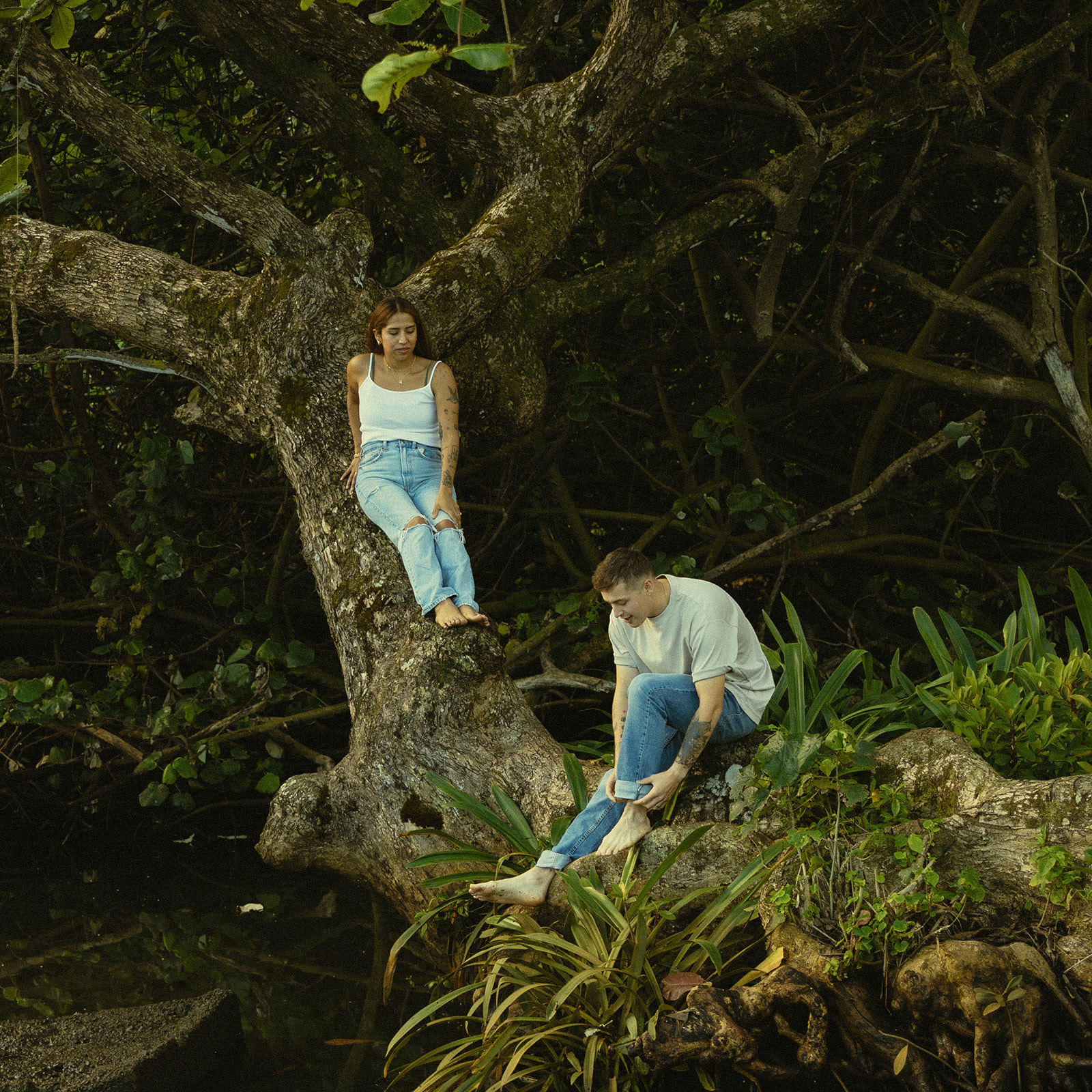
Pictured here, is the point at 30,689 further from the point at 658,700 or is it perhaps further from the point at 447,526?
the point at 658,700

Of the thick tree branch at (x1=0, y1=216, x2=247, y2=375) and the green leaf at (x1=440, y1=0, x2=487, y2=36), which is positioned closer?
the green leaf at (x1=440, y1=0, x2=487, y2=36)

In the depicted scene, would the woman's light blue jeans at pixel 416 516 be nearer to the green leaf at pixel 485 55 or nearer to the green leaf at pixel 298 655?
the green leaf at pixel 298 655

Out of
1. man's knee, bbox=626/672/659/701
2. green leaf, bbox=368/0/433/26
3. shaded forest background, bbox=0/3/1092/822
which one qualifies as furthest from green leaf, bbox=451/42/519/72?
shaded forest background, bbox=0/3/1092/822

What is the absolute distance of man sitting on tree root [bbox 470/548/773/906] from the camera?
3.10 m

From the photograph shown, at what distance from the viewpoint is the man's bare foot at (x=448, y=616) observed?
11.1ft

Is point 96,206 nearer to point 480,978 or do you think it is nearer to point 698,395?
point 698,395

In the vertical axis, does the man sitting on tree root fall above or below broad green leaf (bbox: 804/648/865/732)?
above

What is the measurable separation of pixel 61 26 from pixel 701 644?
89.2 inches

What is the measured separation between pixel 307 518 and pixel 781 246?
2.20m

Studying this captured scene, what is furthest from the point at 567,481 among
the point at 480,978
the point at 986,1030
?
the point at 986,1030

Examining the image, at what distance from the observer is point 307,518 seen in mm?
3840

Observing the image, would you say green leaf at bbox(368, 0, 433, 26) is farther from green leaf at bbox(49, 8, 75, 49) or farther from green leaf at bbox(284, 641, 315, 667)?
green leaf at bbox(284, 641, 315, 667)

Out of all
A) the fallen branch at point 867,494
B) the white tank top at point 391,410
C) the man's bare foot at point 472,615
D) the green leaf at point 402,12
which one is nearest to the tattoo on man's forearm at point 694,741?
the man's bare foot at point 472,615

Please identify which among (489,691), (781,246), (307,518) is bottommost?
(489,691)
